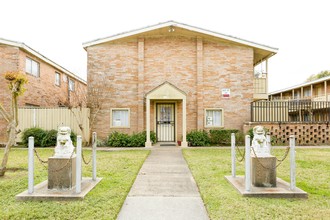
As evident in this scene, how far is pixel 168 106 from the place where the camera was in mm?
16531

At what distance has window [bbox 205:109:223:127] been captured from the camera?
16500mm

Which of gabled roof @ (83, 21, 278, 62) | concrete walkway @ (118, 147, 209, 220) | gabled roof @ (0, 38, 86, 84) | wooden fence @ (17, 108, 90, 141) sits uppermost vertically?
gabled roof @ (83, 21, 278, 62)

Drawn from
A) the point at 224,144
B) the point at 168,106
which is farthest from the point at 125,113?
the point at 224,144

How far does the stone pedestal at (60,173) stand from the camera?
19.0 feet

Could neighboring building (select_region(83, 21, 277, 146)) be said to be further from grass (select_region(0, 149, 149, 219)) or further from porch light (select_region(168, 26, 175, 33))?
grass (select_region(0, 149, 149, 219))

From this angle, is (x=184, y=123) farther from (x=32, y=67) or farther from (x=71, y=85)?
(x=71, y=85)

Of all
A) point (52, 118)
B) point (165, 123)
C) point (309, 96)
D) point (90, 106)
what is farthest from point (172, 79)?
point (309, 96)

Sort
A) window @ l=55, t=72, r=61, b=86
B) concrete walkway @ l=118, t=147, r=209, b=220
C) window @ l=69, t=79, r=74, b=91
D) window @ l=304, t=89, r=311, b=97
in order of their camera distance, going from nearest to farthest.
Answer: concrete walkway @ l=118, t=147, r=209, b=220, window @ l=55, t=72, r=61, b=86, window @ l=69, t=79, r=74, b=91, window @ l=304, t=89, r=311, b=97

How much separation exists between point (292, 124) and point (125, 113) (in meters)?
9.93

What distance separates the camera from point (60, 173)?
19.0 feet

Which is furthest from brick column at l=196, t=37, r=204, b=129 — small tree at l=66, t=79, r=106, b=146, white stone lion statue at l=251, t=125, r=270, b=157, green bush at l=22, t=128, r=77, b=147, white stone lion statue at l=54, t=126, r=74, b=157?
white stone lion statue at l=54, t=126, r=74, b=157

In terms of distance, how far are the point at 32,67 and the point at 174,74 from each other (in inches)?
362

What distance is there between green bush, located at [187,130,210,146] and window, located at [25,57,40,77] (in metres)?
10.7

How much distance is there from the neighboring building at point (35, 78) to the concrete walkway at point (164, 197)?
10.1 metres
